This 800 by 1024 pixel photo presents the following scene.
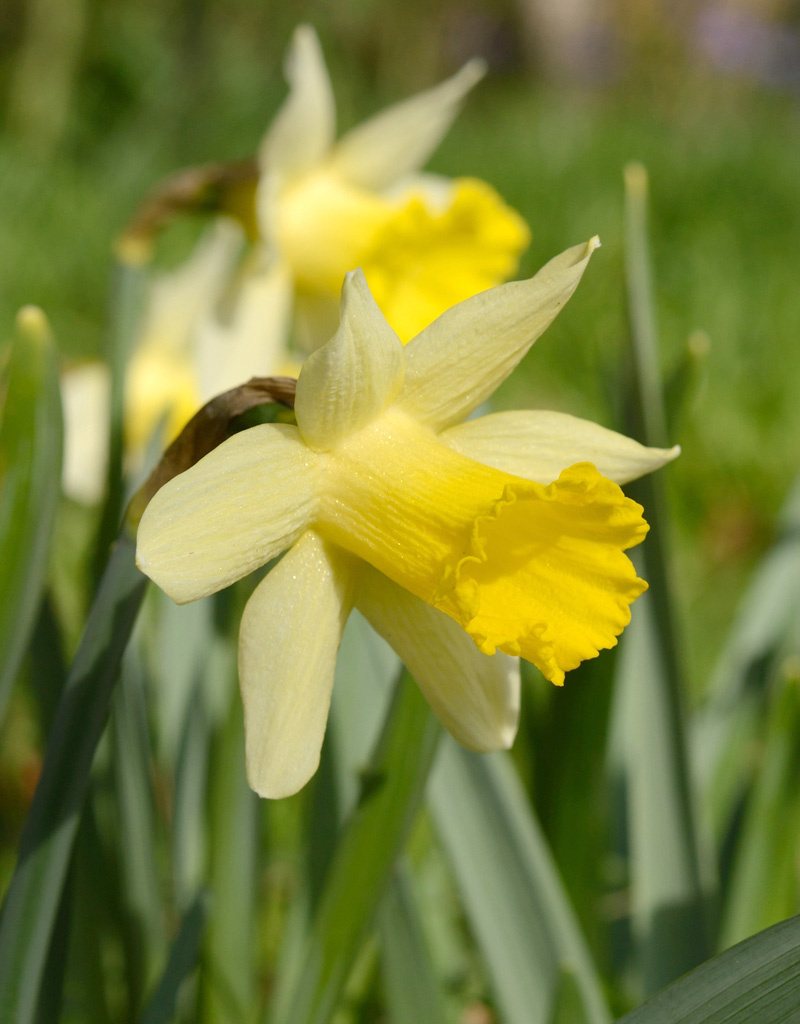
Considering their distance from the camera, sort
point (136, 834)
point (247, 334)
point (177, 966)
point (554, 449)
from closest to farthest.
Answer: point (554, 449)
point (177, 966)
point (136, 834)
point (247, 334)

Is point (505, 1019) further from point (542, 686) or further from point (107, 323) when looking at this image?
point (107, 323)

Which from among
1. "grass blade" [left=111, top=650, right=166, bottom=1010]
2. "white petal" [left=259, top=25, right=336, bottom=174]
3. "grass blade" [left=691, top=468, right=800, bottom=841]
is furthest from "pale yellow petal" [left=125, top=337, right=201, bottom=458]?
"grass blade" [left=691, top=468, right=800, bottom=841]

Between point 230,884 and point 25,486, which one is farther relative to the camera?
point 230,884

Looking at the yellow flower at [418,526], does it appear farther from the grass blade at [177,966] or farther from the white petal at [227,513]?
the grass blade at [177,966]

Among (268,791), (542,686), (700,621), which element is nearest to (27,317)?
(268,791)

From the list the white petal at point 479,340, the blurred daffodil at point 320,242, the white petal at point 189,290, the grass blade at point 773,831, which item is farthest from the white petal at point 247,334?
the grass blade at point 773,831

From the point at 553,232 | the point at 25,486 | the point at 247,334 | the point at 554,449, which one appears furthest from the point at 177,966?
the point at 553,232

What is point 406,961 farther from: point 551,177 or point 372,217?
point 551,177

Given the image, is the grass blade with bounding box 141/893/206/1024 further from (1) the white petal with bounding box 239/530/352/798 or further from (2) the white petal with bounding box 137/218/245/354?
(2) the white petal with bounding box 137/218/245/354
